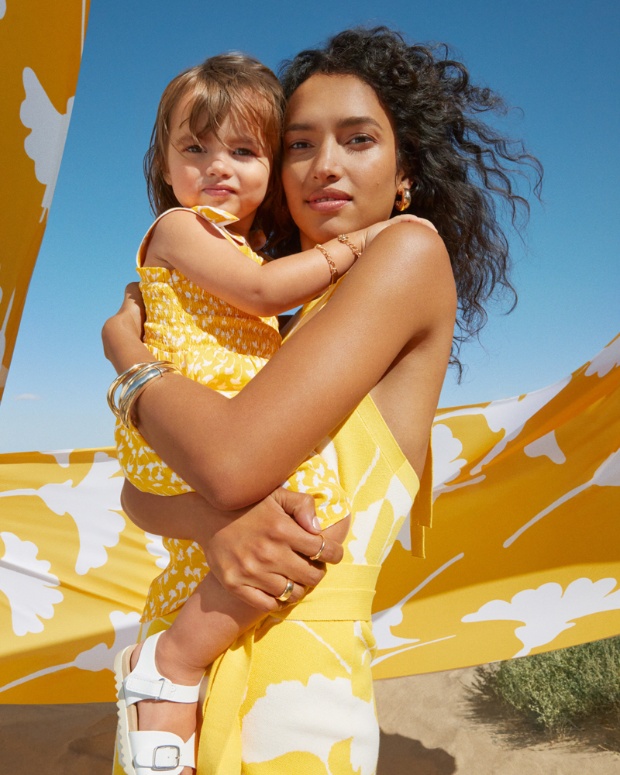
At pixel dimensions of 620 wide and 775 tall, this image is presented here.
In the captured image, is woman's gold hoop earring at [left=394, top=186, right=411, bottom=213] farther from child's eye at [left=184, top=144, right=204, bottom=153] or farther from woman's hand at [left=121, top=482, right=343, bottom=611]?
woman's hand at [left=121, top=482, right=343, bottom=611]

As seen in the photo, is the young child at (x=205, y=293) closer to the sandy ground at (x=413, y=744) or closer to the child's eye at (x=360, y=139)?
the child's eye at (x=360, y=139)

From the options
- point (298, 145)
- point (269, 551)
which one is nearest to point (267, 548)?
point (269, 551)

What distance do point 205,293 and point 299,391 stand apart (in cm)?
56

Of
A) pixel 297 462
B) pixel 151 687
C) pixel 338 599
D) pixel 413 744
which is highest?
pixel 297 462

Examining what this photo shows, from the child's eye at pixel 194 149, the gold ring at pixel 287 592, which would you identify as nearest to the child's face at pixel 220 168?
the child's eye at pixel 194 149

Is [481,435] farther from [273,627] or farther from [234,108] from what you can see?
[273,627]

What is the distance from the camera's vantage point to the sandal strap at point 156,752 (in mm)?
1139

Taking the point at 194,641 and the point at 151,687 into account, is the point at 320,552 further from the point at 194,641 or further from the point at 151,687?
the point at 151,687

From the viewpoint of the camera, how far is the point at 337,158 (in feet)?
5.73

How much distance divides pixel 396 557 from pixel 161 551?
3.93ft

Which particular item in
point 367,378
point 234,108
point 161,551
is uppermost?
point 234,108

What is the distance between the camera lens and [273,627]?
3.91ft

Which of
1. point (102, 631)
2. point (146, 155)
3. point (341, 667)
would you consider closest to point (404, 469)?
point (341, 667)

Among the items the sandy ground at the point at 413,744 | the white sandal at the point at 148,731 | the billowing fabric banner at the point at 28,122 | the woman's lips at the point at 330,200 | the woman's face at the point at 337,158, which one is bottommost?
the sandy ground at the point at 413,744
